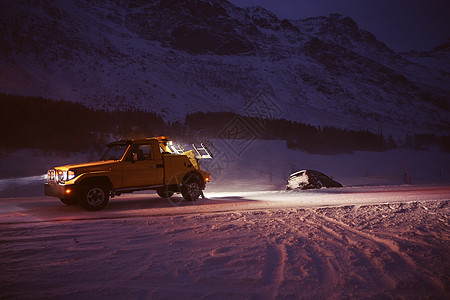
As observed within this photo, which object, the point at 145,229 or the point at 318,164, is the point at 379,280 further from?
the point at 318,164

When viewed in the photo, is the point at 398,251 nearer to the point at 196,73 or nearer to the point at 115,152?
the point at 115,152

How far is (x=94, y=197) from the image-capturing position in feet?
32.5

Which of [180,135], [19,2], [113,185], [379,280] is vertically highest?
[19,2]

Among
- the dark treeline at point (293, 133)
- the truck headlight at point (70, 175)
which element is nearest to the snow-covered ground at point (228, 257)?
the truck headlight at point (70, 175)

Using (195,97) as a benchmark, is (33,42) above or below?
above

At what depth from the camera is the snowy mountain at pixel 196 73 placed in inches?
2667

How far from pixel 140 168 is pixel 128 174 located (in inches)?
17.4

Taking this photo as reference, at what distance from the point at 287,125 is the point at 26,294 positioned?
55643mm

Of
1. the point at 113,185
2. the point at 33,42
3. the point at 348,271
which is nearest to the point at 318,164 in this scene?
the point at 113,185

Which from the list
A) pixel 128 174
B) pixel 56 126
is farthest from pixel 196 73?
pixel 128 174

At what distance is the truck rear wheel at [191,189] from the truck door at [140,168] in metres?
1.20

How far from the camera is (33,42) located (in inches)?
2936

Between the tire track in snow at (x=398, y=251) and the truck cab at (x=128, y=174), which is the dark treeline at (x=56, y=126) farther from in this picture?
the tire track in snow at (x=398, y=251)

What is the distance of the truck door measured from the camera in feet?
34.2
